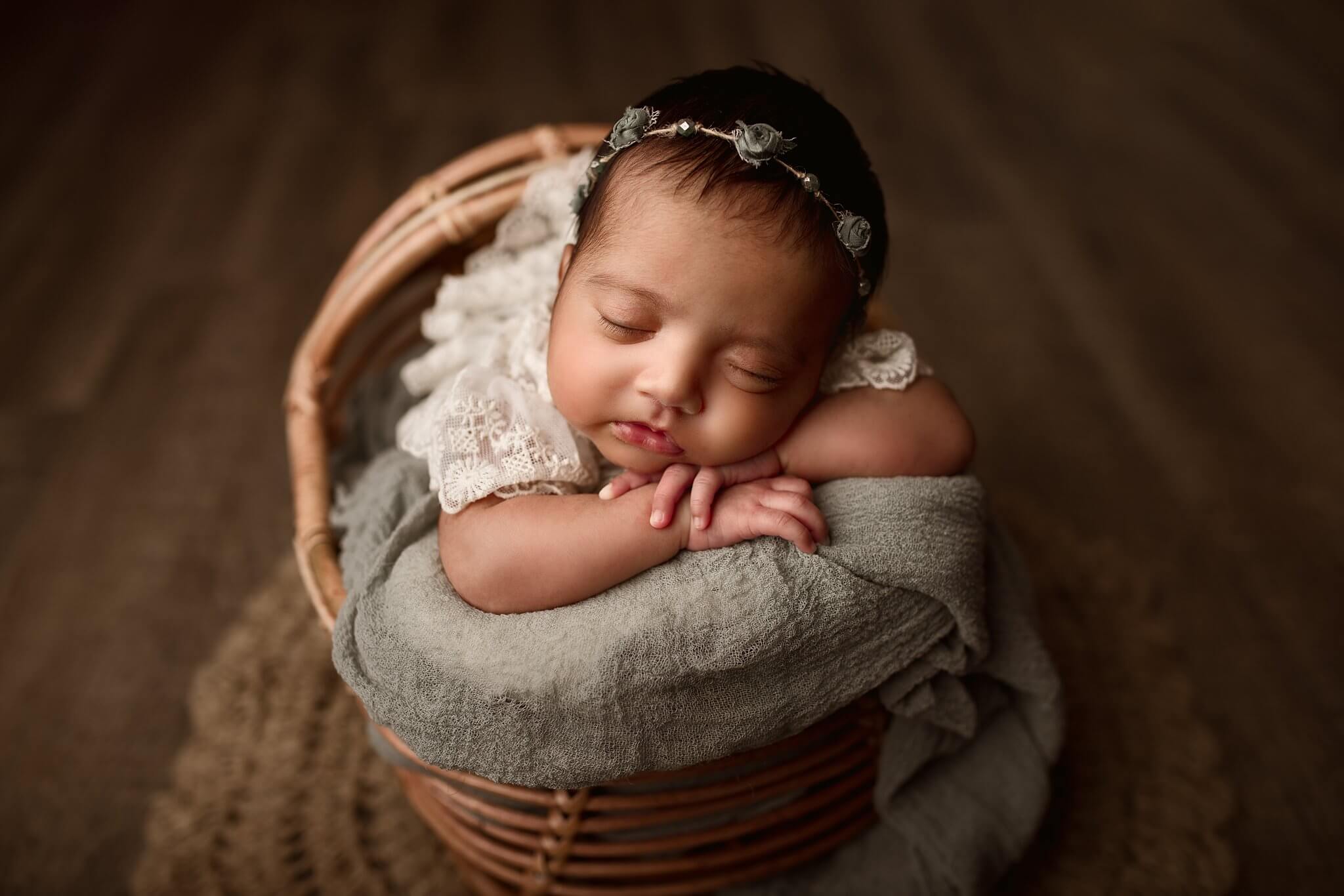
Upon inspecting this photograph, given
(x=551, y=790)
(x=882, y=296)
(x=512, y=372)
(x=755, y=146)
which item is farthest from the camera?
(x=882, y=296)

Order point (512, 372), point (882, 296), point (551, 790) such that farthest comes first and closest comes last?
1. point (882, 296)
2. point (512, 372)
3. point (551, 790)

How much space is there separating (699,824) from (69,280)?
5.25 feet

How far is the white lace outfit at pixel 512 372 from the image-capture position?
34.5 inches

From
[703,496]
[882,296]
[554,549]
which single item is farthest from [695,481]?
[882,296]

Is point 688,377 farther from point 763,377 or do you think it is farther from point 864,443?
point 864,443

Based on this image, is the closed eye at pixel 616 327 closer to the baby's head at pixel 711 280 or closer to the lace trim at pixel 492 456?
the baby's head at pixel 711 280

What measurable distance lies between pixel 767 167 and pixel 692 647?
373mm

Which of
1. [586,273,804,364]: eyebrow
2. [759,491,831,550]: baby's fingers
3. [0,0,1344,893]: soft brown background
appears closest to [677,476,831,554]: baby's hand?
[759,491,831,550]: baby's fingers

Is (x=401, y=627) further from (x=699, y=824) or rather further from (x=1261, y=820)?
(x=1261, y=820)

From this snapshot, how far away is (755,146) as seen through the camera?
76 centimetres

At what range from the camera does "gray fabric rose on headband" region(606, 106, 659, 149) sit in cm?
83

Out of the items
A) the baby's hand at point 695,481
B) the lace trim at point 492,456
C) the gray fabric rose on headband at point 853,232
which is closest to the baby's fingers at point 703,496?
the baby's hand at point 695,481

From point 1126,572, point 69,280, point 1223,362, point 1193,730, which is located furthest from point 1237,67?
point 69,280

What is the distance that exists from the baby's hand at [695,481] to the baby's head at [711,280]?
12mm
